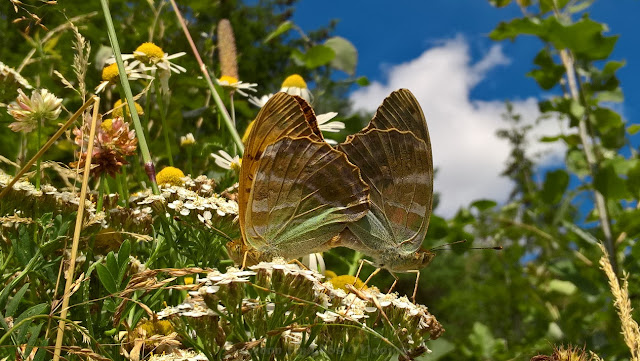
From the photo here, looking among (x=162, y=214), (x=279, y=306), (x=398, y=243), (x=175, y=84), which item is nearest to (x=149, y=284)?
(x=279, y=306)

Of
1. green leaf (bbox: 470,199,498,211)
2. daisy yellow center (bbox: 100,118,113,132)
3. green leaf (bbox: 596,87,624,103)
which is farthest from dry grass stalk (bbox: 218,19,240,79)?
green leaf (bbox: 596,87,624,103)

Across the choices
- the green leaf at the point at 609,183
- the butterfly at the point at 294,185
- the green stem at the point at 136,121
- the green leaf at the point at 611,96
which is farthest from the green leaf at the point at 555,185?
the green stem at the point at 136,121

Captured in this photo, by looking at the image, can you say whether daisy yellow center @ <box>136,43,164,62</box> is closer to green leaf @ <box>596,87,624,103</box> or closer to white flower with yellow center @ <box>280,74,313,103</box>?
white flower with yellow center @ <box>280,74,313,103</box>

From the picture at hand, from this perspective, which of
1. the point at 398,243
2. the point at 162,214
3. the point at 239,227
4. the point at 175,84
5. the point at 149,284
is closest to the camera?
the point at 149,284

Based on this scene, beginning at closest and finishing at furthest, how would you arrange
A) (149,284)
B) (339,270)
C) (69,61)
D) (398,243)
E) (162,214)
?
(149,284), (162,214), (398,243), (69,61), (339,270)

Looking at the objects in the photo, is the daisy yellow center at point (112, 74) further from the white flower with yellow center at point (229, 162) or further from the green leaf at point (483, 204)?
the green leaf at point (483, 204)

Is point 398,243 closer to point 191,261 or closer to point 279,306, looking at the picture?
point 191,261
